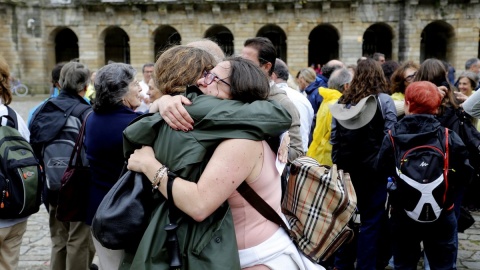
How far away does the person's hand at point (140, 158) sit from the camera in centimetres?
206

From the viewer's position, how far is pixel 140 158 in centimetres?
209

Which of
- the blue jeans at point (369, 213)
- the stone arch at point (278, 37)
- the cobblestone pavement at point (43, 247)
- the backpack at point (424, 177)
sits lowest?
the cobblestone pavement at point (43, 247)

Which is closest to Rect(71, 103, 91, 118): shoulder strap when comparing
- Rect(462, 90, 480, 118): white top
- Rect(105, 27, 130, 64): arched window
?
Rect(462, 90, 480, 118): white top

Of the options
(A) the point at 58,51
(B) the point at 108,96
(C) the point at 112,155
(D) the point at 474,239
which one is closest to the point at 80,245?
(C) the point at 112,155

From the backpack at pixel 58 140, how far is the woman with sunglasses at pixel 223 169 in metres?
2.44

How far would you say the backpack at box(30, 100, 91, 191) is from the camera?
14.0ft

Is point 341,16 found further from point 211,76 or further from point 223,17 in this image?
point 211,76

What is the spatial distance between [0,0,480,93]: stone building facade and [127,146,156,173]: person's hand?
24602 millimetres

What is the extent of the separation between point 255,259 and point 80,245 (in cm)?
279

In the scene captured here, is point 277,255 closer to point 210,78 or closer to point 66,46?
point 210,78

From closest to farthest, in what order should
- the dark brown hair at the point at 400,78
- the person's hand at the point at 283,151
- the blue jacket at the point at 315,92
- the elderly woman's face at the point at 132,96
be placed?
1. the person's hand at the point at 283,151
2. the elderly woman's face at the point at 132,96
3. the dark brown hair at the point at 400,78
4. the blue jacket at the point at 315,92

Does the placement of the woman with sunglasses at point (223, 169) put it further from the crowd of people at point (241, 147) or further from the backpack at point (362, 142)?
the backpack at point (362, 142)

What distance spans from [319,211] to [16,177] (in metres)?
2.51

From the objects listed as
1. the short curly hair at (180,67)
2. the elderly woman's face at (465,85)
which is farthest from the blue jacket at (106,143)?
the elderly woman's face at (465,85)
